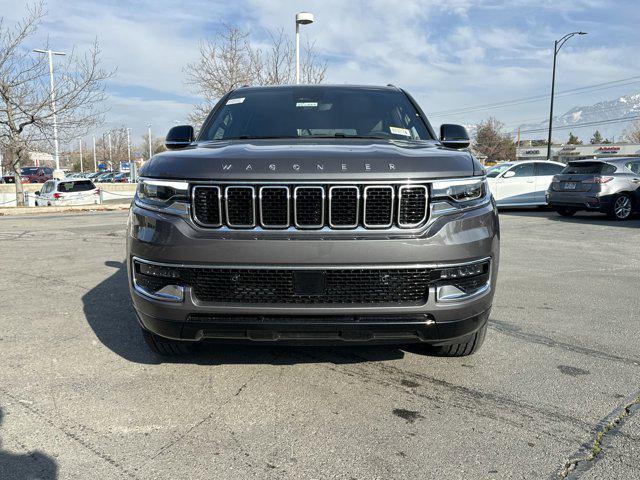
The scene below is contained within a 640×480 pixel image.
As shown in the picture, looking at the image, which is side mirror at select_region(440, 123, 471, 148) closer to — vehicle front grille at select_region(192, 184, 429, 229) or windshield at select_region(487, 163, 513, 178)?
vehicle front grille at select_region(192, 184, 429, 229)

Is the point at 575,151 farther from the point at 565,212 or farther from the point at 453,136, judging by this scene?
the point at 453,136

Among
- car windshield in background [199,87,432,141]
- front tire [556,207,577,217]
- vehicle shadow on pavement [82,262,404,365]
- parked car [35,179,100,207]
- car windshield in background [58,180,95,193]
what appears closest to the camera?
vehicle shadow on pavement [82,262,404,365]

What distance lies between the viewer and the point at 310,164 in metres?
2.74

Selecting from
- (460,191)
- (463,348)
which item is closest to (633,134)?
(463,348)

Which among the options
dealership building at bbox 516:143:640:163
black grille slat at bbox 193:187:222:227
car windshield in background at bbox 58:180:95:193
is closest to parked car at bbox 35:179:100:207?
car windshield in background at bbox 58:180:95:193

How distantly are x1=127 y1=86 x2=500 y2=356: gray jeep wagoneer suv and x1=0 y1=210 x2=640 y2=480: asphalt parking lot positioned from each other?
418mm

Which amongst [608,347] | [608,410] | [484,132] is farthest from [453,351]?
[484,132]

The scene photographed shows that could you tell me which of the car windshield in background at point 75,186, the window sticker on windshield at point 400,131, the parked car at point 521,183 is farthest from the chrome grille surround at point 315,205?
the car windshield in background at point 75,186

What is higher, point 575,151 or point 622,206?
point 575,151

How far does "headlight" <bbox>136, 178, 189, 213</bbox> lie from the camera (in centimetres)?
279

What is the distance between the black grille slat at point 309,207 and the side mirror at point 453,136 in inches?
57.4

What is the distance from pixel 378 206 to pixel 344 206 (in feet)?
A: 0.58

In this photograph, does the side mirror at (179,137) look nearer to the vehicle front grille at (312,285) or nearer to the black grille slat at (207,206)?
the black grille slat at (207,206)

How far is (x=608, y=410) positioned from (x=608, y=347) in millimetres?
1157
